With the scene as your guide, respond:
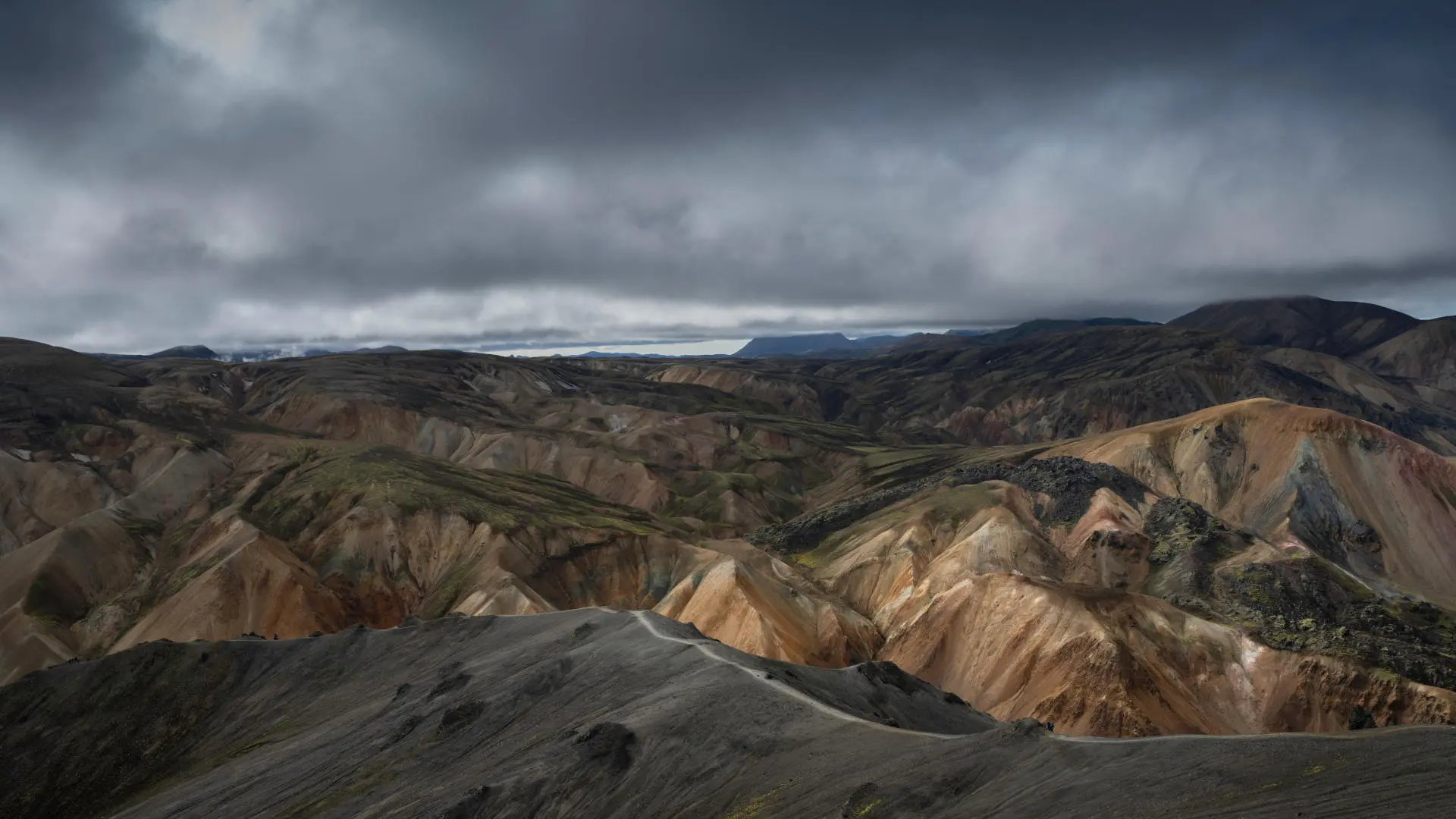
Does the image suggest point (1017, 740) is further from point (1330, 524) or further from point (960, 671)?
point (1330, 524)

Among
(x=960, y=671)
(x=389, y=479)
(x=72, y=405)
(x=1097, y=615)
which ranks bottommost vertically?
(x=960, y=671)

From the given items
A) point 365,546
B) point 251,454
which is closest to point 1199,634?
point 365,546

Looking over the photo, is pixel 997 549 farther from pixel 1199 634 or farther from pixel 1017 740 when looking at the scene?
A: pixel 1017 740

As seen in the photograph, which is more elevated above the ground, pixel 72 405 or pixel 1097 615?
pixel 72 405

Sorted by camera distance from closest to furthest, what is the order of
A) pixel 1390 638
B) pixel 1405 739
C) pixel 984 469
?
pixel 1405 739, pixel 1390 638, pixel 984 469

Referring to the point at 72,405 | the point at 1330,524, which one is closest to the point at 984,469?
the point at 1330,524

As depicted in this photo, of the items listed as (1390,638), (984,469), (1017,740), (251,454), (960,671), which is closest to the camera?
(1017,740)

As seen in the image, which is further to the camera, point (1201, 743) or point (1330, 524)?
point (1330, 524)
